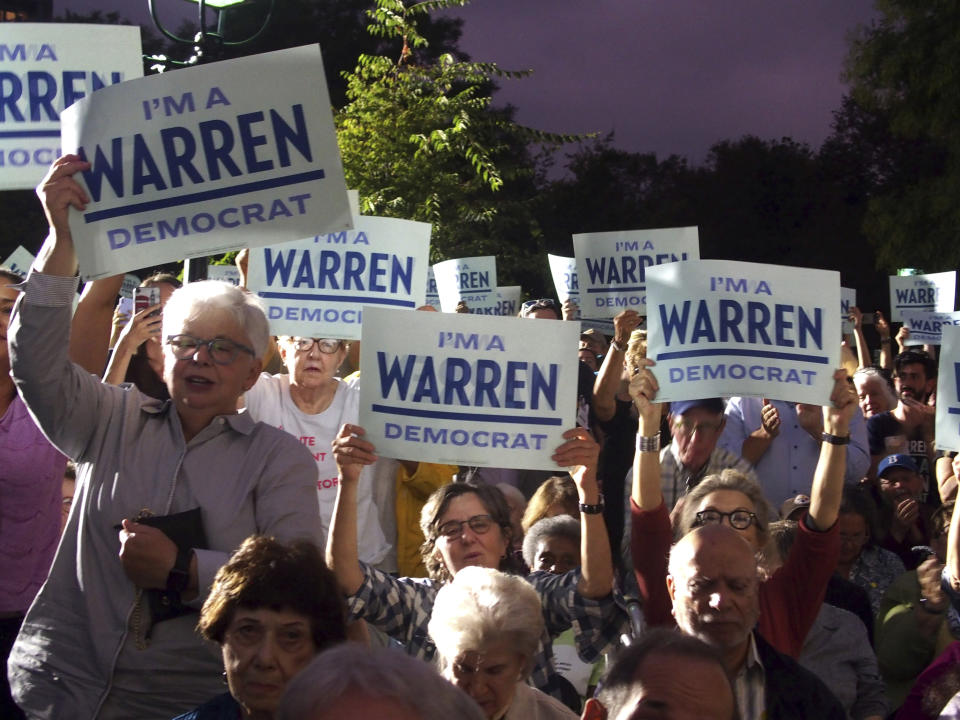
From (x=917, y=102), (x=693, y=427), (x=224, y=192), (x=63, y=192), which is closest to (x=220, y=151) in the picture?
(x=224, y=192)

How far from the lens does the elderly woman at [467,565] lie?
4242 millimetres

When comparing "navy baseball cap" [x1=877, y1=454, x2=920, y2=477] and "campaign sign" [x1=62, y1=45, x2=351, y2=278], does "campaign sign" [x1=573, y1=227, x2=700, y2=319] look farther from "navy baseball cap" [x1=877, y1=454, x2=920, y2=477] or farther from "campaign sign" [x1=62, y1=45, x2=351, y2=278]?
"campaign sign" [x1=62, y1=45, x2=351, y2=278]

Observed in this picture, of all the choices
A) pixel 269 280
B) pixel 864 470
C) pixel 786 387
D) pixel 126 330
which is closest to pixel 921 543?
pixel 864 470

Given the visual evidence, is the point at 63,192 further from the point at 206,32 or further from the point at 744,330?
the point at 206,32

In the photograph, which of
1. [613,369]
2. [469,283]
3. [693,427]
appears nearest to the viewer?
[693,427]

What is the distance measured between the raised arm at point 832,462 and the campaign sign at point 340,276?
215 cm

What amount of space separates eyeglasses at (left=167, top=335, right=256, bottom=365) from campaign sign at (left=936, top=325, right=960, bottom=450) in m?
3.51

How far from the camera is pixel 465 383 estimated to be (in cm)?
464

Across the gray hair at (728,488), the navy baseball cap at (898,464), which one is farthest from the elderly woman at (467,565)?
the navy baseball cap at (898,464)

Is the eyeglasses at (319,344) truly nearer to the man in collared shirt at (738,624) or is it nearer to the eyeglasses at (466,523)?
the eyeglasses at (466,523)

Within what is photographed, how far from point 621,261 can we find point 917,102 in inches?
1151

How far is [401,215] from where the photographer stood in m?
16.5

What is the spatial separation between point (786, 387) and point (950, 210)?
A: 29701mm

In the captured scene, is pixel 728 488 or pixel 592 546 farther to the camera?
pixel 728 488
